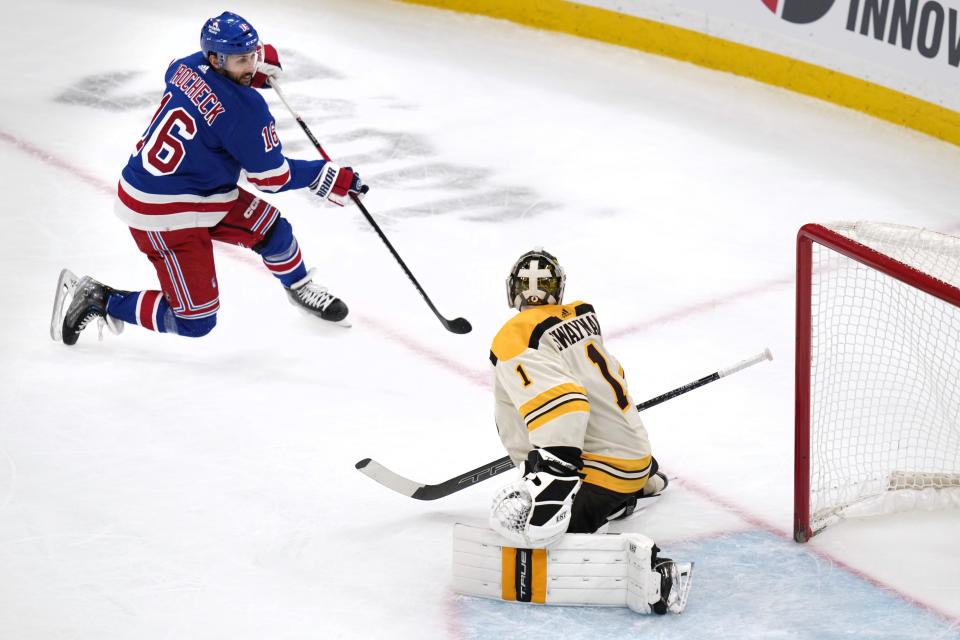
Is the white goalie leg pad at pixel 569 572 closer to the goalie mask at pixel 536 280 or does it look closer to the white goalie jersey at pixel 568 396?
the white goalie jersey at pixel 568 396

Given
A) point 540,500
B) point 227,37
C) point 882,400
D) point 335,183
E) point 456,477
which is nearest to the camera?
point 540,500

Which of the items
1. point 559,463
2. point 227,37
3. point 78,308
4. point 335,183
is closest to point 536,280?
point 559,463

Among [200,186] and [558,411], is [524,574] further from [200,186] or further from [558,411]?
[200,186]

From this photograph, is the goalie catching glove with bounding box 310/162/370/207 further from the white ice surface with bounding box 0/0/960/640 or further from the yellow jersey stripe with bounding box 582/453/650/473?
the yellow jersey stripe with bounding box 582/453/650/473

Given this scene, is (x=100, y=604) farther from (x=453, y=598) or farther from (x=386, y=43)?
(x=386, y=43)

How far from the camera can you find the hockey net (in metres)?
2.76

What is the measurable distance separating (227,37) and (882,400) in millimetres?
1919

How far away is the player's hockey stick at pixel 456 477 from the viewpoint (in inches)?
119

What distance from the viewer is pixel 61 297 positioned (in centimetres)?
386

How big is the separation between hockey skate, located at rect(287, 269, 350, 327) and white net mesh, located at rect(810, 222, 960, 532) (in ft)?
4.69

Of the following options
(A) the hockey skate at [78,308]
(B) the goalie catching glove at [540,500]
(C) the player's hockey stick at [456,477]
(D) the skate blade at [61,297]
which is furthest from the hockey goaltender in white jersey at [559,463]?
(D) the skate blade at [61,297]

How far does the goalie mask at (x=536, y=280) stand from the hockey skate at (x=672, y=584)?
602 millimetres

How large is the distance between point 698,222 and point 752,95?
1.23m

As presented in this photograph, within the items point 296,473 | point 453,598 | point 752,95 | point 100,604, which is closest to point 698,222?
point 752,95
